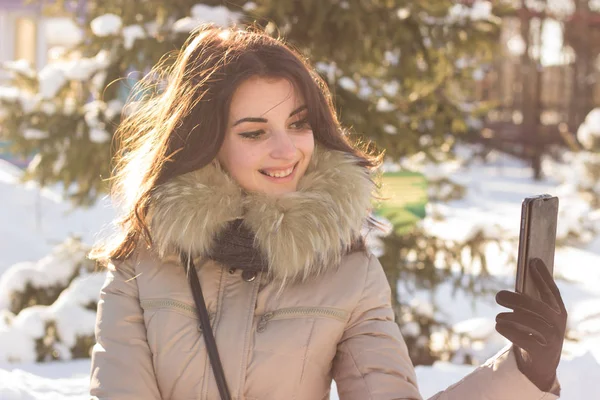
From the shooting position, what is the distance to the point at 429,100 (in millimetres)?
5020

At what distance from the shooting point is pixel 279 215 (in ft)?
6.73

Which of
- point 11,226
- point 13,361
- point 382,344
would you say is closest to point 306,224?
point 382,344

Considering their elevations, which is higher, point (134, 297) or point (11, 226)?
point (134, 297)

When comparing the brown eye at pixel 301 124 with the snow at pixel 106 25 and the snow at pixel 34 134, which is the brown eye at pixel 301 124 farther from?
the snow at pixel 34 134

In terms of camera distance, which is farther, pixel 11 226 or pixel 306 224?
pixel 11 226

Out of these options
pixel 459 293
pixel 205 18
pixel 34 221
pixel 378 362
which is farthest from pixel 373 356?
pixel 34 221

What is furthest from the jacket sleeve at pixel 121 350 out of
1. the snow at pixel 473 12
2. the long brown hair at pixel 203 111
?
the snow at pixel 473 12

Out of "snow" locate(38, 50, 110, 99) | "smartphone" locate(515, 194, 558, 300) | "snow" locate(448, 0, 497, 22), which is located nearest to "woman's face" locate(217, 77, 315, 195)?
"smartphone" locate(515, 194, 558, 300)

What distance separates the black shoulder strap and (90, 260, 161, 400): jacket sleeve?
15cm

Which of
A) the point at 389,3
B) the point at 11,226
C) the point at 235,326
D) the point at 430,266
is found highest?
the point at 389,3

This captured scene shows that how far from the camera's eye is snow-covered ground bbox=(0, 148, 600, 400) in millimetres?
3674

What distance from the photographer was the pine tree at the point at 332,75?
450 centimetres

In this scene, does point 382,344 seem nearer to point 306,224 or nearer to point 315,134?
point 306,224

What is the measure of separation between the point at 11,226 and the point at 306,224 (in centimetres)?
773
